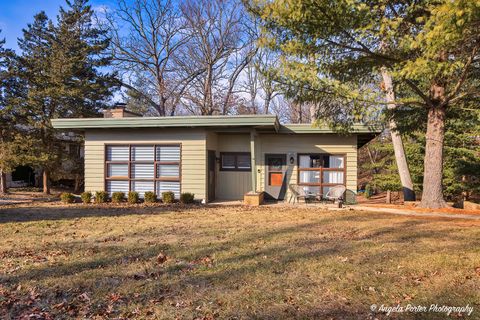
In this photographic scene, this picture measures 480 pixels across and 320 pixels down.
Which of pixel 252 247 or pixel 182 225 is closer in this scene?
pixel 252 247

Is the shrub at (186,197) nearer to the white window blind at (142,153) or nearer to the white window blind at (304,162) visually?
the white window blind at (142,153)

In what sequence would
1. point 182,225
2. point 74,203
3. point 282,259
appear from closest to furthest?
point 282,259
point 182,225
point 74,203

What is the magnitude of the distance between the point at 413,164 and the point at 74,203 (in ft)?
49.6

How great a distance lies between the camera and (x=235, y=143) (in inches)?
553

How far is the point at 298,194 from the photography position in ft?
41.9

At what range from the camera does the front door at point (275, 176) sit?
13711mm

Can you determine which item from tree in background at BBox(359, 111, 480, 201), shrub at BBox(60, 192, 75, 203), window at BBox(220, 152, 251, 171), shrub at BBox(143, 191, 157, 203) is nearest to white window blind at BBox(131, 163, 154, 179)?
shrub at BBox(143, 191, 157, 203)

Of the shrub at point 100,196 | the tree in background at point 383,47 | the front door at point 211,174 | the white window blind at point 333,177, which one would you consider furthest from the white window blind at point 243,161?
the shrub at point 100,196

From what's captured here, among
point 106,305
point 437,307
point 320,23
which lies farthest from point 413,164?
point 106,305

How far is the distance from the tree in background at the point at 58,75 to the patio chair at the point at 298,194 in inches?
415

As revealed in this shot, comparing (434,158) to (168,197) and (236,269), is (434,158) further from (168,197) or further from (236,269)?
(168,197)

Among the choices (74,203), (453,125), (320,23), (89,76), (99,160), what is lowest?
(74,203)

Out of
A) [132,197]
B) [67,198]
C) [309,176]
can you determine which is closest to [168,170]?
[132,197]

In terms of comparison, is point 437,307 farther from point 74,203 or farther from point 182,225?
point 74,203
